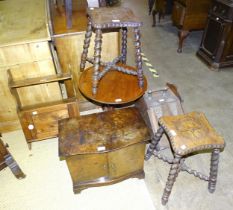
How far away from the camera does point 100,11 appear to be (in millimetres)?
1604

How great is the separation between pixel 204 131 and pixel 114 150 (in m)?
0.59

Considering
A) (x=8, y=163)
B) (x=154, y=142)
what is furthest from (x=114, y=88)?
(x=8, y=163)

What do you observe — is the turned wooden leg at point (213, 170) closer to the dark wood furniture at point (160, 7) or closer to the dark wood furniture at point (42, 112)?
the dark wood furniture at point (42, 112)

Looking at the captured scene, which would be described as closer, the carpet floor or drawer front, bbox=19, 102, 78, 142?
the carpet floor

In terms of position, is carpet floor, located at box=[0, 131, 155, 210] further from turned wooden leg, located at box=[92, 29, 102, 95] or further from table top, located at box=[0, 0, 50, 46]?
table top, located at box=[0, 0, 50, 46]

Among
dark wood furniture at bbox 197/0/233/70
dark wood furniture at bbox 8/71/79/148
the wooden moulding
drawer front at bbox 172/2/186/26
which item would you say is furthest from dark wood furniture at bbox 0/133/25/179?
drawer front at bbox 172/2/186/26

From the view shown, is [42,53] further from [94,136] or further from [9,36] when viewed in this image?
[94,136]

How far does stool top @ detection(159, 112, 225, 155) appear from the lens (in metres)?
1.43

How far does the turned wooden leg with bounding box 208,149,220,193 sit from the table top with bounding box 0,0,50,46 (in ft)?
4.81

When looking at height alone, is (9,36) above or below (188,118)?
above

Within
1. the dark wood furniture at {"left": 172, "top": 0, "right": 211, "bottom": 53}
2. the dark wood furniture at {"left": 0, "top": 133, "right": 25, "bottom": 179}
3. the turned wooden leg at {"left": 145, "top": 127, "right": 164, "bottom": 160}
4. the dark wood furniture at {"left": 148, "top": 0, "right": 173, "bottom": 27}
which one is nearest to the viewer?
the turned wooden leg at {"left": 145, "top": 127, "right": 164, "bottom": 160}

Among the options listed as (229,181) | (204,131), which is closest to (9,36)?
(204,131)

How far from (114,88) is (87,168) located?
0.59 meters

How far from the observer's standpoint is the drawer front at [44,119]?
76.4 inches
